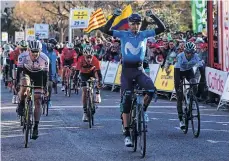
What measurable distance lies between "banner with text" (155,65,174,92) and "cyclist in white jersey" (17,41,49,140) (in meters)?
10.6

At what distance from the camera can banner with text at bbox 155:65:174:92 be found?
22312mm

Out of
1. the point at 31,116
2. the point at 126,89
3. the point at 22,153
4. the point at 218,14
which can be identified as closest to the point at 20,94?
the point at 31,116

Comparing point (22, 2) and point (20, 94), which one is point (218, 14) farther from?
point (22, 2)

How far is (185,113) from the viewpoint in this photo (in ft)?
42.5

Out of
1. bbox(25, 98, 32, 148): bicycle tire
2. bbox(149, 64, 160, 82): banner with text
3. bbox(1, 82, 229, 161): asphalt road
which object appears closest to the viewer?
bbox(1, 82, 229, 161): asphalt road

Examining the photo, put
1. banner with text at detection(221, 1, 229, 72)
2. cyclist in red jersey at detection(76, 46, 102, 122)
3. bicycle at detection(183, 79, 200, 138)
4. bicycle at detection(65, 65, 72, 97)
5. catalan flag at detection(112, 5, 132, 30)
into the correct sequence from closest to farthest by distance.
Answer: bicycle at detection(183, 79, 200, 138)
cyclist in red jersey at detection(76, 46, 102, 122)
banner with text at detection(221, 1, 229, 72)
bicycle at detection(65, 65, 72, 97)
catalan flag at detection(112, 5, 132, 30)

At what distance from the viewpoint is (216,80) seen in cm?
1962

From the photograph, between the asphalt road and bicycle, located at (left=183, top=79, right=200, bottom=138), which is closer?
the asphalt road

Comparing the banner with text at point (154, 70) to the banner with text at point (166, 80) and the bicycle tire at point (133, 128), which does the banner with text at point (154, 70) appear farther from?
the bicycle tire at point (133, 128)

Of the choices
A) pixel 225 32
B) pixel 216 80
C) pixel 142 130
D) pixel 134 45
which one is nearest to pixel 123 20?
pixel 225 32

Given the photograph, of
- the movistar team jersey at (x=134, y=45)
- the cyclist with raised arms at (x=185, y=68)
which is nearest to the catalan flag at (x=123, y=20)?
the cyclist with raised arms at (x=185, y=68)

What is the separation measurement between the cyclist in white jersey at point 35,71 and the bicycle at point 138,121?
6.74ft

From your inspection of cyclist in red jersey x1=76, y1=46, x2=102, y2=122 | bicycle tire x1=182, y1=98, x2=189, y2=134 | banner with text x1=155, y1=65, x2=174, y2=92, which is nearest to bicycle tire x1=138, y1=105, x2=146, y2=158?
bicycle tire x1=182, y1=98, x2=189, y2=134

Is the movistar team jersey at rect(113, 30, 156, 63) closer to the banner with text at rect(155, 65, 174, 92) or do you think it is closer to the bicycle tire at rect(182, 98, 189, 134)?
the bicycle tire at rect(182, 98, 189, 134)
